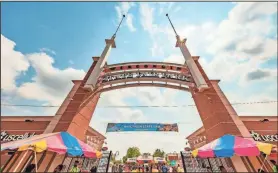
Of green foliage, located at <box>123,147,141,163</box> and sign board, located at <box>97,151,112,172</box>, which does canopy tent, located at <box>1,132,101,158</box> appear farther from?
green foliage, located at <box>123,147,141,163</box>

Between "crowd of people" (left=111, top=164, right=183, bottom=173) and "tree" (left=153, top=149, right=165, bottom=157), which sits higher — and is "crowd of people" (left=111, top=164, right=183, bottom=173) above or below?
below

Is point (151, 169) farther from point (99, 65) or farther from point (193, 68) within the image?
point (99, 65)

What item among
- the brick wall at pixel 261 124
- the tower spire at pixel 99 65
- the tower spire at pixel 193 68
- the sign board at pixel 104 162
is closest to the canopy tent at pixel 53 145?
the sign board at pixel 104 162

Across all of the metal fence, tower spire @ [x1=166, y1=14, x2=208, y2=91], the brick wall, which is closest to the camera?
the metal fence

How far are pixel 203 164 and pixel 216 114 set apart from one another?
3.62 meters

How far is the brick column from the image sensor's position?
1153 centimetres

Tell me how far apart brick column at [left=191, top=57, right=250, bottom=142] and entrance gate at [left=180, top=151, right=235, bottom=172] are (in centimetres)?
170

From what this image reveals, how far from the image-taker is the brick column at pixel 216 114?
1153 cm

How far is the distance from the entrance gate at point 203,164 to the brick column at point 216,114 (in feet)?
5.59

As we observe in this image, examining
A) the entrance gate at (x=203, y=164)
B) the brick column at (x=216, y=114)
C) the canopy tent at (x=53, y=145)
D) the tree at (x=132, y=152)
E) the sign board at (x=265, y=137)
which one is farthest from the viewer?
the tree at (x=132, y=152)

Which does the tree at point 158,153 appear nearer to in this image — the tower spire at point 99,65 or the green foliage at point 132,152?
the green foliage at point 132,152

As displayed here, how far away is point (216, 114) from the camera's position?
12.3 metres

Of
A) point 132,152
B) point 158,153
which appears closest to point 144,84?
point 132,152

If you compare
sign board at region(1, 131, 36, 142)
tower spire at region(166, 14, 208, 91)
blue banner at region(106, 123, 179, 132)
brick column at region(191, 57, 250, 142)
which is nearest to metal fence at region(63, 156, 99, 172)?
blue banner at region(106, 123, 179, 132)
